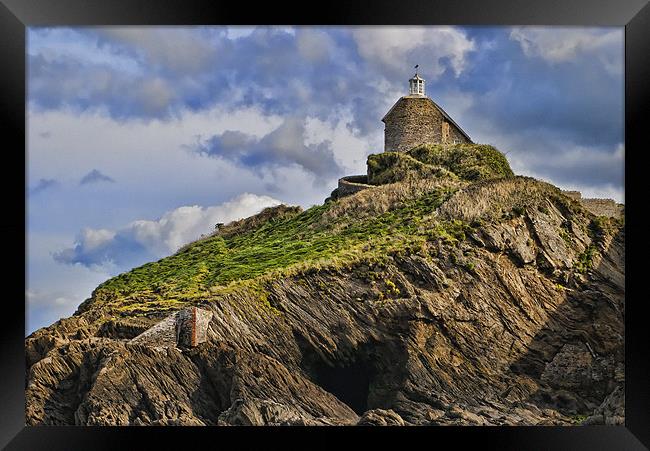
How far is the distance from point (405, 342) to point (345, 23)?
55.5 feet

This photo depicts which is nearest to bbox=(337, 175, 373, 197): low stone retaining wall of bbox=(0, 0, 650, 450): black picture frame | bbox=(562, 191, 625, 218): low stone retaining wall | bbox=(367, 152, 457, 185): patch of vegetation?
bbox=(367, 152, 457, 185): patch of vegetation

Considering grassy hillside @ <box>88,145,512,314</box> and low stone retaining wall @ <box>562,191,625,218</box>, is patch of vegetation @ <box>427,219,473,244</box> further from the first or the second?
low stone retaining wall @ <box>562,191,625,218</box>

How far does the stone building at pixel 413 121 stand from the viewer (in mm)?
33281

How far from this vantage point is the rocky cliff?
24.5 meters

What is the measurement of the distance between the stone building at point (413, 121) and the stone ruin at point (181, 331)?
11.1 metres

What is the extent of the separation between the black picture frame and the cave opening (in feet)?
52.5

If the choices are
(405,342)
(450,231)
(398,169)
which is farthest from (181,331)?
(398,169)

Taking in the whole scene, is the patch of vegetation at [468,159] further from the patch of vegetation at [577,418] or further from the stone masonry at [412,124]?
the patch of vegetation at [577,418]

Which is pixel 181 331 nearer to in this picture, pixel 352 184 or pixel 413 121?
pixel 352 184

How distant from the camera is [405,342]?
25922mm

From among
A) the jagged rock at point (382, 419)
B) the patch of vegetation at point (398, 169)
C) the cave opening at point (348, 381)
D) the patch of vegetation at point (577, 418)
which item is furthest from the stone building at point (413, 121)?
the jagged rock at point (382, 419)
